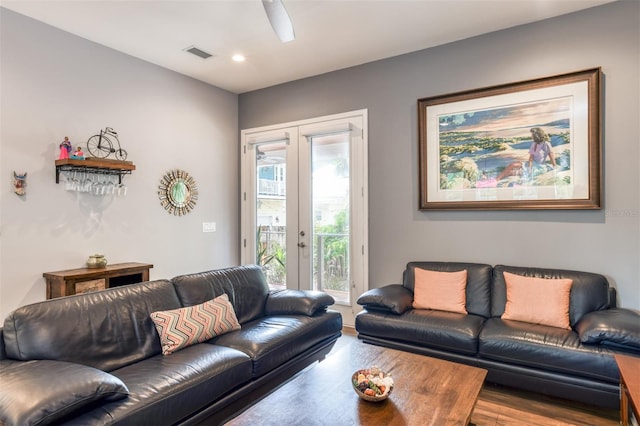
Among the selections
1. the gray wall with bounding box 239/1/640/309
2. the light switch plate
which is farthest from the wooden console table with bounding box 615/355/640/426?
the light switch plate

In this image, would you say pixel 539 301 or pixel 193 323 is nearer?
pixel 193 323

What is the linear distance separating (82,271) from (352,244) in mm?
2668

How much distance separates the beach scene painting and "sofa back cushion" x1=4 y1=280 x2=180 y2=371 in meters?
2.85

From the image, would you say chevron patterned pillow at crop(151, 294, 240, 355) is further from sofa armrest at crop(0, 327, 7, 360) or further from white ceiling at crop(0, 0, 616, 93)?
white ceiling at crop(0, 0, 616, 93)

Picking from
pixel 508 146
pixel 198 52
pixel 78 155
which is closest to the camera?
pixel 78 155

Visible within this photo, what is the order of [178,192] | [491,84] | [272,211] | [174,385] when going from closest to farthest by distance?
1. [174,385]
2. [491,84]
3. [178,192]
4. [272,211]

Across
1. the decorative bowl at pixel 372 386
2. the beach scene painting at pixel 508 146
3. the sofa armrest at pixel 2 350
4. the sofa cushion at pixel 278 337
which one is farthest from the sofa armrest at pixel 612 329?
the sofa armrest at pixel 2 350

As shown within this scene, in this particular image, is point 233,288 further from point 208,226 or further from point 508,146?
point 508,146

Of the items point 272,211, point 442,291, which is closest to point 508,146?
point 442,291

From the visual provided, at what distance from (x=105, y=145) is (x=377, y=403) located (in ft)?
11.5

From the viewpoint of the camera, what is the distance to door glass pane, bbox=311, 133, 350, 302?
4.30 metres

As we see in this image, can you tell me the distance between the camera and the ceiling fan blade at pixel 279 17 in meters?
2.18

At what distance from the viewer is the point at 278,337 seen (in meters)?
2.56

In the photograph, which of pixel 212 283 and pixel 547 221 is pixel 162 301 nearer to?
pixel 212 283
